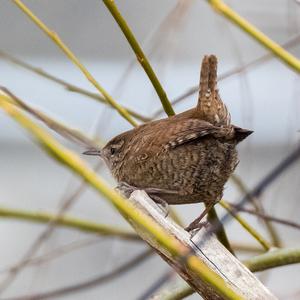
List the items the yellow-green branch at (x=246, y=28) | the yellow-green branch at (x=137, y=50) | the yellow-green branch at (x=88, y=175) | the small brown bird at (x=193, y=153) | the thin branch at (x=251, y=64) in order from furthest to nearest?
the small brown bird at (x=193, y=153), the thin branch at (x=251, y=64), the yellow-green branch at (x=137, y=50), the yellow-green branch at (x=246, y=28), the yellow-green branch at (x=88, y=175)

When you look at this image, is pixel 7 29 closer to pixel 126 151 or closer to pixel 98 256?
pixel 98 256

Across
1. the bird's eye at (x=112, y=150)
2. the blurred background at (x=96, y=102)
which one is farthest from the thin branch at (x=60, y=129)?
the blurred background at (x=96, y=102)

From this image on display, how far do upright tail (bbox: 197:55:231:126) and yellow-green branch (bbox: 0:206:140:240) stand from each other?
0.42m

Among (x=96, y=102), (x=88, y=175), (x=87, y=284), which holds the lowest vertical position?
(x=88, y=175)

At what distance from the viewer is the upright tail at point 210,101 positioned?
2305mm

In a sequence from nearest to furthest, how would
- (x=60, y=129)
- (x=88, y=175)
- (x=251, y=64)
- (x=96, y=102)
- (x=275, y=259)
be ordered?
(x=88, y=175)
(x=275, y=259)
(x=251, y=64)
(x=60, y=129)
(x=96, y=102)

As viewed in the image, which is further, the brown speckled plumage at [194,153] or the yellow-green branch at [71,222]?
the brown speckled plumage at [194,153]

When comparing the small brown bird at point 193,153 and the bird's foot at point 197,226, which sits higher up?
the small brown bird at point 193,153

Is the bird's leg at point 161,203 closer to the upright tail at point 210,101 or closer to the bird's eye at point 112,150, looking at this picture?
the upright tail at point 210,101

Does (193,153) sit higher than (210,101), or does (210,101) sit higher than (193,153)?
(210,101)

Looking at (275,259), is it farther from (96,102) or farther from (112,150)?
(96,102)

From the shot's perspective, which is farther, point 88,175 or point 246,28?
point 246,28

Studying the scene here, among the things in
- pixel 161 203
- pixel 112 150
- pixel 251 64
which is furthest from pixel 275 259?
pixel 112 150

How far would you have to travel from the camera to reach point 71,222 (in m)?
1.89
